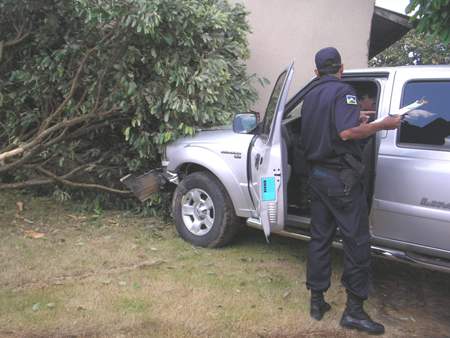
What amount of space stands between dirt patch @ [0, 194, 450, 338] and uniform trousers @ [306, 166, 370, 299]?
42 centimetres

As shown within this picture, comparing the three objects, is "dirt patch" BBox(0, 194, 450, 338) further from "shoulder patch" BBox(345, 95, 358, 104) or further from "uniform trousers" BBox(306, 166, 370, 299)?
"shoulder patch" BBox(345, 95, 358, 104)

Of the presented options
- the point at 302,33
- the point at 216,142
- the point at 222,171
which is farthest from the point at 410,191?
the point at 302,33

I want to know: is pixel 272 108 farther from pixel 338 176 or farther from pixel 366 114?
pixel 338 176

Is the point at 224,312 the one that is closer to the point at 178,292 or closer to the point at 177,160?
the point at 178,292

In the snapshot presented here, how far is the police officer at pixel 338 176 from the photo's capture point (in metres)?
3.83

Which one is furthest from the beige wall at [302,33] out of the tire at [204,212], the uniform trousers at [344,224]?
the uniform trousers at [344,224]

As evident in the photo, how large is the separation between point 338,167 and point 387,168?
2.04 ft

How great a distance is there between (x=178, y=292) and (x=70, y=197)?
317 cm

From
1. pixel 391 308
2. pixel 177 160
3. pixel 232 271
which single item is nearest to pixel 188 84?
pixel 177 160

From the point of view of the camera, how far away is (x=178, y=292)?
4551mm

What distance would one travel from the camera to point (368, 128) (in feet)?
12.1

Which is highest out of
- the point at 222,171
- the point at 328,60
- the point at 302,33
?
the point at 302,33

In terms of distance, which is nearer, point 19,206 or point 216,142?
point 216,142

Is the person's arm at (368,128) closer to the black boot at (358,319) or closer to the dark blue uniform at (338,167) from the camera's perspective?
the dark blue uniform at (338,167)
